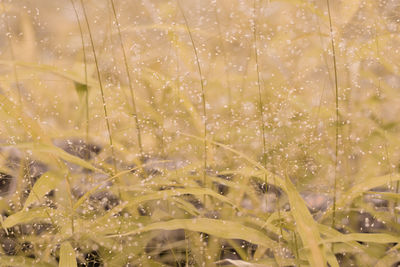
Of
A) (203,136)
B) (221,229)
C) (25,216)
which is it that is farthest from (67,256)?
(203,136)

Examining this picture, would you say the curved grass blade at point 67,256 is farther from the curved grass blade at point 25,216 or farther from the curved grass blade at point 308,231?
the curved grass blade at point 308,231

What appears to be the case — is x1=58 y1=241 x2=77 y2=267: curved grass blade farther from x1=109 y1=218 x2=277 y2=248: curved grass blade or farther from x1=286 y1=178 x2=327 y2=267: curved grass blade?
x1=286 y1=178 x2=327 y2=267: curved grass blade

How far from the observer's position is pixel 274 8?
4.41 feet

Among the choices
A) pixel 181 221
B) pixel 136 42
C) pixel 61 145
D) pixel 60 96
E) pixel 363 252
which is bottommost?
pixel 363 252

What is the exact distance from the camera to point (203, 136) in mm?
1082

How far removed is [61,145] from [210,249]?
546mm

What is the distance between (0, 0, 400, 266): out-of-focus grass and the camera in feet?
2.97

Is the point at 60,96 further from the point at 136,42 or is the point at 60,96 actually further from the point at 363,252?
the point at 363,252

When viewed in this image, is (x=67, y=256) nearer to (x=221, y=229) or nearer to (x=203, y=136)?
(x=221, y=229)

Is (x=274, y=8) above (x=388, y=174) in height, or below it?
above

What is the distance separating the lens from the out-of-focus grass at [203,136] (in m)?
0.91

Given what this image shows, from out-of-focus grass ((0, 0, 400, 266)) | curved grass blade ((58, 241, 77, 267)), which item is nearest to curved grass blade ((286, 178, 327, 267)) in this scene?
out-of-focus grass ((0, 0, 400, 266))

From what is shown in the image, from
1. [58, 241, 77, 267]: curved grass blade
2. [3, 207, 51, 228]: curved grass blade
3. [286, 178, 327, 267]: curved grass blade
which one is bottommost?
[58, 241, 77, 267]: curved grass blade

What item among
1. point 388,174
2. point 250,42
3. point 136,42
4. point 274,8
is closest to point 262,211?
point 388,174
